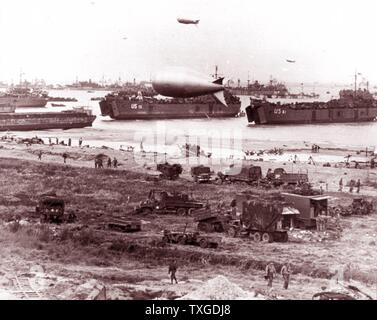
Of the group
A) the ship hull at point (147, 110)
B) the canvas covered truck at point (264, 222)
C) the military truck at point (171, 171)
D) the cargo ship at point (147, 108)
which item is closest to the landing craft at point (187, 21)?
the canvas covered truck at point (264, 222)

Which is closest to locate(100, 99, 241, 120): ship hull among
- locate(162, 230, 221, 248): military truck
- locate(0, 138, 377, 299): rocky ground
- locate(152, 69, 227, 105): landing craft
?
locate(0, 138, 377, 299): rocky ground

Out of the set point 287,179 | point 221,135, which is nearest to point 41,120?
point 221,135

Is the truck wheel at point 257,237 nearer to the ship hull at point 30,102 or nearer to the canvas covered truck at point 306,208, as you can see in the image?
the canvas covered truck at point 306,208

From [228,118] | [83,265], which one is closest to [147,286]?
[83,265]

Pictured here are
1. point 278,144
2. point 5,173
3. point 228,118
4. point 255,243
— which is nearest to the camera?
point 255,243

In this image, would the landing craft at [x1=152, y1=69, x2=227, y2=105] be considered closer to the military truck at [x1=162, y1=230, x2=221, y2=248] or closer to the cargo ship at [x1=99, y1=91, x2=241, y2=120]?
the military truck at [x1=162, y1=230, x2=221, y2=248]
